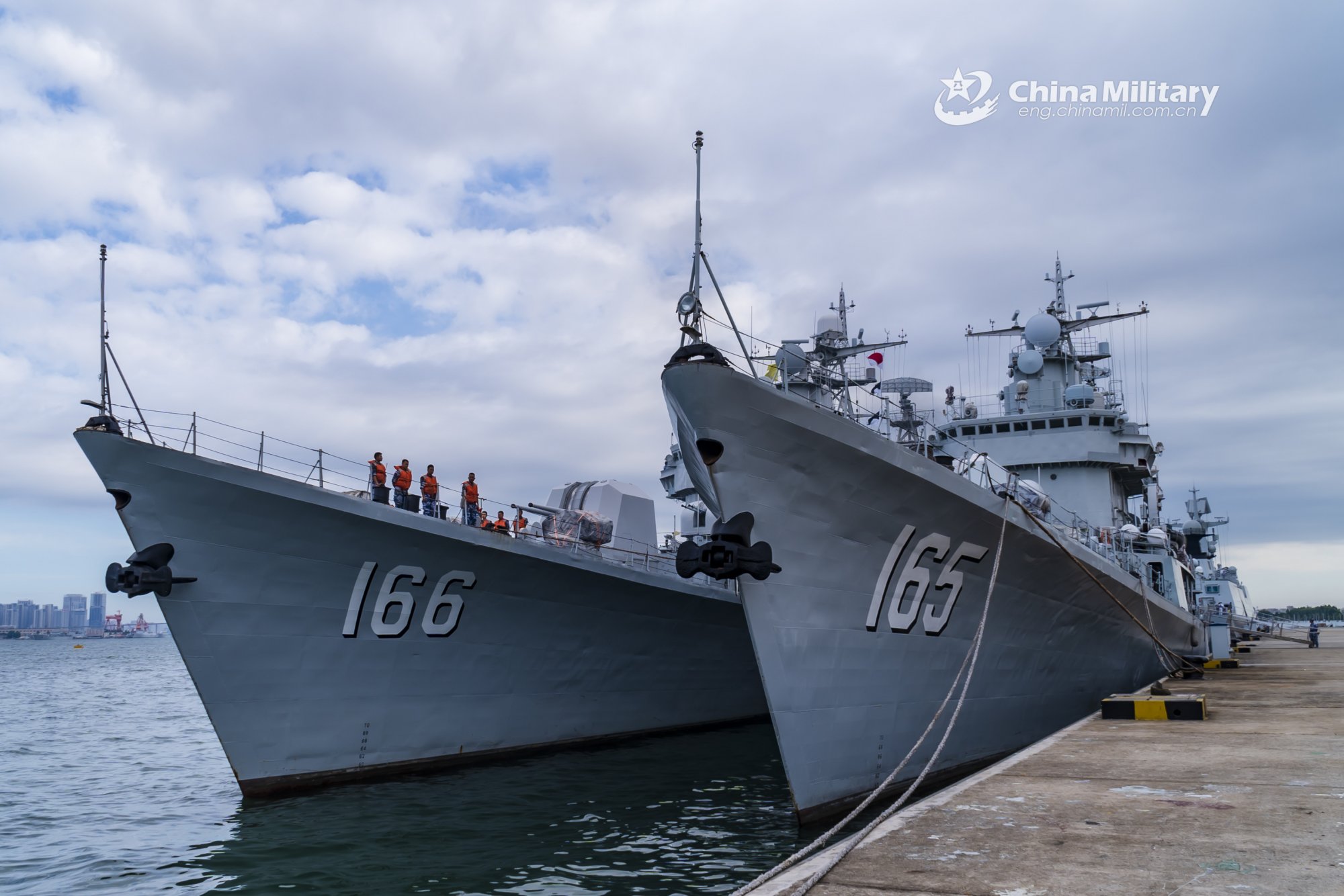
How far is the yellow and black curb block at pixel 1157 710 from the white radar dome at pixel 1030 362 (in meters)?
11.4

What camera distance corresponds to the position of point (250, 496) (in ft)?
31.5

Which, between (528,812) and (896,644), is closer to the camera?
(896,644)

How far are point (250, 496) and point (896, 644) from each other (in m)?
6.70

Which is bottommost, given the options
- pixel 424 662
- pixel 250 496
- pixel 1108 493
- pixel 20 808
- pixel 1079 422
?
pixel 20 808

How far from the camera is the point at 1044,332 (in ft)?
64.7

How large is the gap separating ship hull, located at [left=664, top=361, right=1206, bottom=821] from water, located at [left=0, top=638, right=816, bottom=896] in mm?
1098

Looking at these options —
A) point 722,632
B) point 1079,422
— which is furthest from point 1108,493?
point 722,632

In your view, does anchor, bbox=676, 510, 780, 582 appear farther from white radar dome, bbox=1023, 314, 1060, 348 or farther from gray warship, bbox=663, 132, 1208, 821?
white radar dome, bbox=1023, 314, 1060, 348

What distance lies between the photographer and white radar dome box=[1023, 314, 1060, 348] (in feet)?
64.7

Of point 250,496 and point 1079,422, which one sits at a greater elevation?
point 1079,422

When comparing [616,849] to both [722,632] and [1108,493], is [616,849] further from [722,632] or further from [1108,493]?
[1108,493]

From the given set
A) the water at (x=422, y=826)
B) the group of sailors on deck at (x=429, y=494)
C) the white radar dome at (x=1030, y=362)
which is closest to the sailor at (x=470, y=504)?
the group of sailors on deck at (x=429, y=494)

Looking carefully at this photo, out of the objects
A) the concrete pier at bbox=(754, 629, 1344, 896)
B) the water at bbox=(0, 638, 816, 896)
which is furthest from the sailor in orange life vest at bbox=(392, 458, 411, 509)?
the concrete pier at bbox=(754, 629, 1344, 896)

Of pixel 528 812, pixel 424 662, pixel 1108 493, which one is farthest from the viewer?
pixel 1108 493
